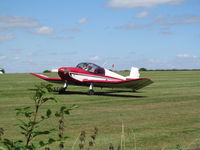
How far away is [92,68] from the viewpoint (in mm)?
21281

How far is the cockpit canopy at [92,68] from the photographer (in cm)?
2127

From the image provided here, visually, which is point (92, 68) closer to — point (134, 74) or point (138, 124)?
point (134, 74)

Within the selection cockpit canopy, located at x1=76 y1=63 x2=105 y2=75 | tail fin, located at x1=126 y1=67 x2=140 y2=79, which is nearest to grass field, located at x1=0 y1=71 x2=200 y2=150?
cockpit canopy, located at x1=76 y1=63 x2=105 y2=75

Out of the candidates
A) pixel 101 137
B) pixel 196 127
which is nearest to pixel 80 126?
pixel 101 137

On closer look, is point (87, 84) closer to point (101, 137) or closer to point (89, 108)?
point (89, 108)

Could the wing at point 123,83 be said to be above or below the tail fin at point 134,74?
below

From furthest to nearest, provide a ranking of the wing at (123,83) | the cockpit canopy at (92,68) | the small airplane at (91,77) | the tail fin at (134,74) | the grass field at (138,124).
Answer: the tail fin at (134,74)
the cockpit canopy at (92,68)
the small airplane at (91,77)
the wing at (123,83)
the grass field at (138,124)

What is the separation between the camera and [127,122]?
1041 cm

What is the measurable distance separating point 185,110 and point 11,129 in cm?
657

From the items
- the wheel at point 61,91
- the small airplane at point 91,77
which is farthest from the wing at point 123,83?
the wheel at point 61,91

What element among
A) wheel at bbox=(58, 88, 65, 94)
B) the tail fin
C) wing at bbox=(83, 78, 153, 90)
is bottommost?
wheel at bbox=(58, 88, 65, 94)

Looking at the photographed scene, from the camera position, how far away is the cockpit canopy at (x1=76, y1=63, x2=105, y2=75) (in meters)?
21.3

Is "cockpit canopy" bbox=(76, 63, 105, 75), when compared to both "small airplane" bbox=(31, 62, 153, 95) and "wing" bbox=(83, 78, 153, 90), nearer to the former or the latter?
"small airplane" bbox=(31, 62, 153, 95)

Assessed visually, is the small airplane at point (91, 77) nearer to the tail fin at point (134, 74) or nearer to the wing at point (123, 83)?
the wing at point (123, 83)
